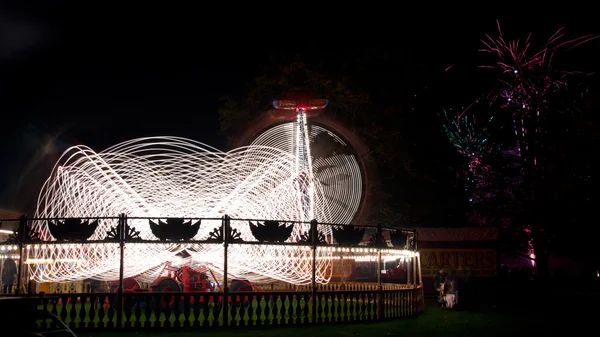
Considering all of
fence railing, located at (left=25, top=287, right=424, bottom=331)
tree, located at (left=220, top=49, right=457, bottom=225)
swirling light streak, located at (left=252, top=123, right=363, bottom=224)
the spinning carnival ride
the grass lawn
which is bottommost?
the grass lawn

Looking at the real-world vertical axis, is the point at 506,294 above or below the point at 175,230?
below

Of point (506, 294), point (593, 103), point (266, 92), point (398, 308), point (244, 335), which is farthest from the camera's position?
point (266, 92)

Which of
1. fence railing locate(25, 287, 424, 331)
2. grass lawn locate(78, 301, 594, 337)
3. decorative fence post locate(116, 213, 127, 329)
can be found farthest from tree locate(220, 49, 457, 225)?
decorative fence post locate(116, 213, 127, 329)

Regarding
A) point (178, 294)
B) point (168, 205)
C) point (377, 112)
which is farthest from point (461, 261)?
point (178, 294)

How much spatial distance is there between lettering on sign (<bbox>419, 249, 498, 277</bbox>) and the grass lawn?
11071mm

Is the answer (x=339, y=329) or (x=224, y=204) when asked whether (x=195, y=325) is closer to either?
(x=339, y=329)

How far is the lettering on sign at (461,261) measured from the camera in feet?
122

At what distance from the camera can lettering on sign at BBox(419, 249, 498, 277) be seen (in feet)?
122

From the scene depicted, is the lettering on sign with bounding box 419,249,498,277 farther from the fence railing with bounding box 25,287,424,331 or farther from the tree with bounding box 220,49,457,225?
the fence railing with bounding box 25,287,424,331

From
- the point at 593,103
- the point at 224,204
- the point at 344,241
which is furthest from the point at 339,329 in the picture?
the point at 593,103

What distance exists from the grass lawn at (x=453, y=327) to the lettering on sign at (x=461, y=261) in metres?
11.1

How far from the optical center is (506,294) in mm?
30031

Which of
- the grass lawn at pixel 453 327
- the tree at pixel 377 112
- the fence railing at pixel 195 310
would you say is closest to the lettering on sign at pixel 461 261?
the tree at pixel 377 112

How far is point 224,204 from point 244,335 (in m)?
7.09
